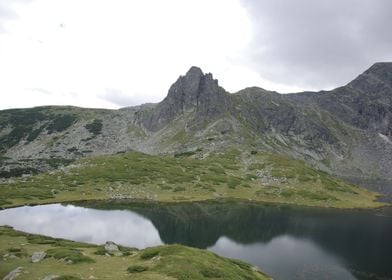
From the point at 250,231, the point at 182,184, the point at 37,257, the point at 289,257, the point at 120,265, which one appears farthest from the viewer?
the point at 182,184

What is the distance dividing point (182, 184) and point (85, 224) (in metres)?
60.9

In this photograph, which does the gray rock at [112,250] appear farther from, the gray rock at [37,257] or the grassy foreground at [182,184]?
the grassy foreground at [182,184]

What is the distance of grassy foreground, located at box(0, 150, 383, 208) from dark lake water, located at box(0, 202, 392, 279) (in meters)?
11.3

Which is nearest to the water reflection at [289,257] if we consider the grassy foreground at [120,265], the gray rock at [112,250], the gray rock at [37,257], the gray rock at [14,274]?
the grassy foreground at [120,265]

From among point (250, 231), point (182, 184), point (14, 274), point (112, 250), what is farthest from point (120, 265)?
point (182, 184)

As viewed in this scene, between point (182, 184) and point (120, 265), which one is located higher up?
point (182, 184)

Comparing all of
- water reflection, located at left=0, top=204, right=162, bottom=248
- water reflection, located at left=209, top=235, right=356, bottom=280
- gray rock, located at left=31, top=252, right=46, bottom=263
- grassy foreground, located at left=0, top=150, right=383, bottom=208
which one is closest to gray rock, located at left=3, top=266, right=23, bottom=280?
gray rock, located at left=31, top=252, right=46, bottom=263

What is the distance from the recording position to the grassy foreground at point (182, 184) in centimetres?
12900

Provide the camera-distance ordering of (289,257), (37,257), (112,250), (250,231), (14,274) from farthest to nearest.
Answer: (250,231)
(289,257)
(112,250)
(37,257)
(14,274)

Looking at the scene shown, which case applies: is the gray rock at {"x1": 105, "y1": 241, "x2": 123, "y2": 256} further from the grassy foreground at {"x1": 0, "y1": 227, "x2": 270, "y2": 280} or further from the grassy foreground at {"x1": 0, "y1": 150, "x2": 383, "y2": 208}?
the grassy foreground at {"x1": 0, "y1": 150, "x2": 383, "y2": 208}

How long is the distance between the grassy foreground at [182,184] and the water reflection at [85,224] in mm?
12545

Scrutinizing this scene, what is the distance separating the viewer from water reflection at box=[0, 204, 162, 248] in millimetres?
80781

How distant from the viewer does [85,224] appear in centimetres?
9181

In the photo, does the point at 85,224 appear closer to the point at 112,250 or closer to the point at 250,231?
the point at 250,231
